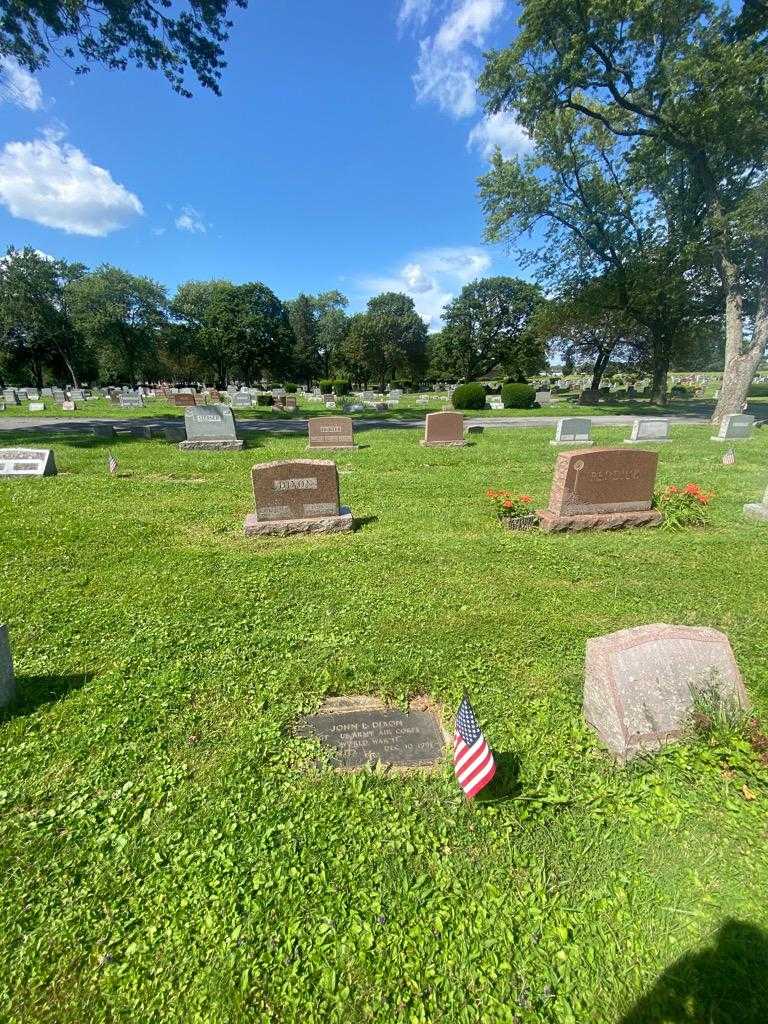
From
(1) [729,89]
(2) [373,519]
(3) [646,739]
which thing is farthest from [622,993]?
(1) [729,89]

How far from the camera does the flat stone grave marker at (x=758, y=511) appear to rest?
734cm

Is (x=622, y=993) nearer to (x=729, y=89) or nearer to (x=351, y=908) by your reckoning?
(x=351, y=908)

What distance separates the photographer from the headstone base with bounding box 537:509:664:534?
273 inches

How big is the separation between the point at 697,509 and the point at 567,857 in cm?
657

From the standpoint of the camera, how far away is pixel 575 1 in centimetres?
1536

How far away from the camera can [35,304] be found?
3916cm

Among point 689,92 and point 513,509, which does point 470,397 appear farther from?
point 513,509

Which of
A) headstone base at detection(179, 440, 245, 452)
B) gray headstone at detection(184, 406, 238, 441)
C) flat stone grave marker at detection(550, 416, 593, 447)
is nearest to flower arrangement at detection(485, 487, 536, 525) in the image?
flat stone grave marker at detection(550, 416, 593, 447)

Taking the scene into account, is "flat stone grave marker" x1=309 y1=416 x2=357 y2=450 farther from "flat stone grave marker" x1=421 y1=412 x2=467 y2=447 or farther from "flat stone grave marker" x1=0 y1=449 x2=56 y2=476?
"flat stone grave marker" x1=0 y1=449 x2=56 y2=476

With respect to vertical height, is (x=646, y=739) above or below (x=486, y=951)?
above

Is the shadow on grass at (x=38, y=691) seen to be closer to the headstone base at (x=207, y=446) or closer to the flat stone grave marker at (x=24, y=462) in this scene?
the flat stone grave marker at (x=24, y=462)

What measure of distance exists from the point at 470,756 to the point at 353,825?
763 mm

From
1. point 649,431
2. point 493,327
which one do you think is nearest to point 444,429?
A: point 649,431

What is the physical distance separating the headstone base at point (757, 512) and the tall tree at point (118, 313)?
50.5 metres
